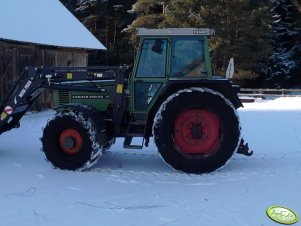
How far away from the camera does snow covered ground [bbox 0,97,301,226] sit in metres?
5.18

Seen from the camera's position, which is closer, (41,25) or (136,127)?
(136,127)

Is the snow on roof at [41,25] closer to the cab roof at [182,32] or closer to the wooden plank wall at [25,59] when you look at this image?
the wooden plank wall at [25,59]

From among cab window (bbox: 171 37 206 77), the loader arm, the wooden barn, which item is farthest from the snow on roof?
cab window (bbox: 171 37 206 77)

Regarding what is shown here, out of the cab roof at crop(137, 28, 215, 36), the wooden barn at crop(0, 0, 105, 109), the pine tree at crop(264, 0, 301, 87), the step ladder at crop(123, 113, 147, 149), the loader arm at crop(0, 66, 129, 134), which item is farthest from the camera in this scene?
the pine tree at crop(264, 0, 301, 87)

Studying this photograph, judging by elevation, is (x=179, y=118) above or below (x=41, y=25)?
below

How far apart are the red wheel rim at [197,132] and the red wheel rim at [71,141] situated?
1.53 m

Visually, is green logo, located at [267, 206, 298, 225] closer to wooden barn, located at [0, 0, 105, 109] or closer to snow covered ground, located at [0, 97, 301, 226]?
snow covered ground, located at [0, 97, 301, 226]

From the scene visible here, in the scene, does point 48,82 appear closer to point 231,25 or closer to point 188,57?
point 188,57

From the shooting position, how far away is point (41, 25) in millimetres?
17594

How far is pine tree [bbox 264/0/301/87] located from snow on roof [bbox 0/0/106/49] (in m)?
19.6

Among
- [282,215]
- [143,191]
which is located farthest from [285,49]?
[282,215]

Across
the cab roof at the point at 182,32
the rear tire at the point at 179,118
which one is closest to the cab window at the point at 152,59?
the cab roof at the point at 182,32

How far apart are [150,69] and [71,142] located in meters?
1.70

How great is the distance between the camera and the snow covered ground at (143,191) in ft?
17.0
